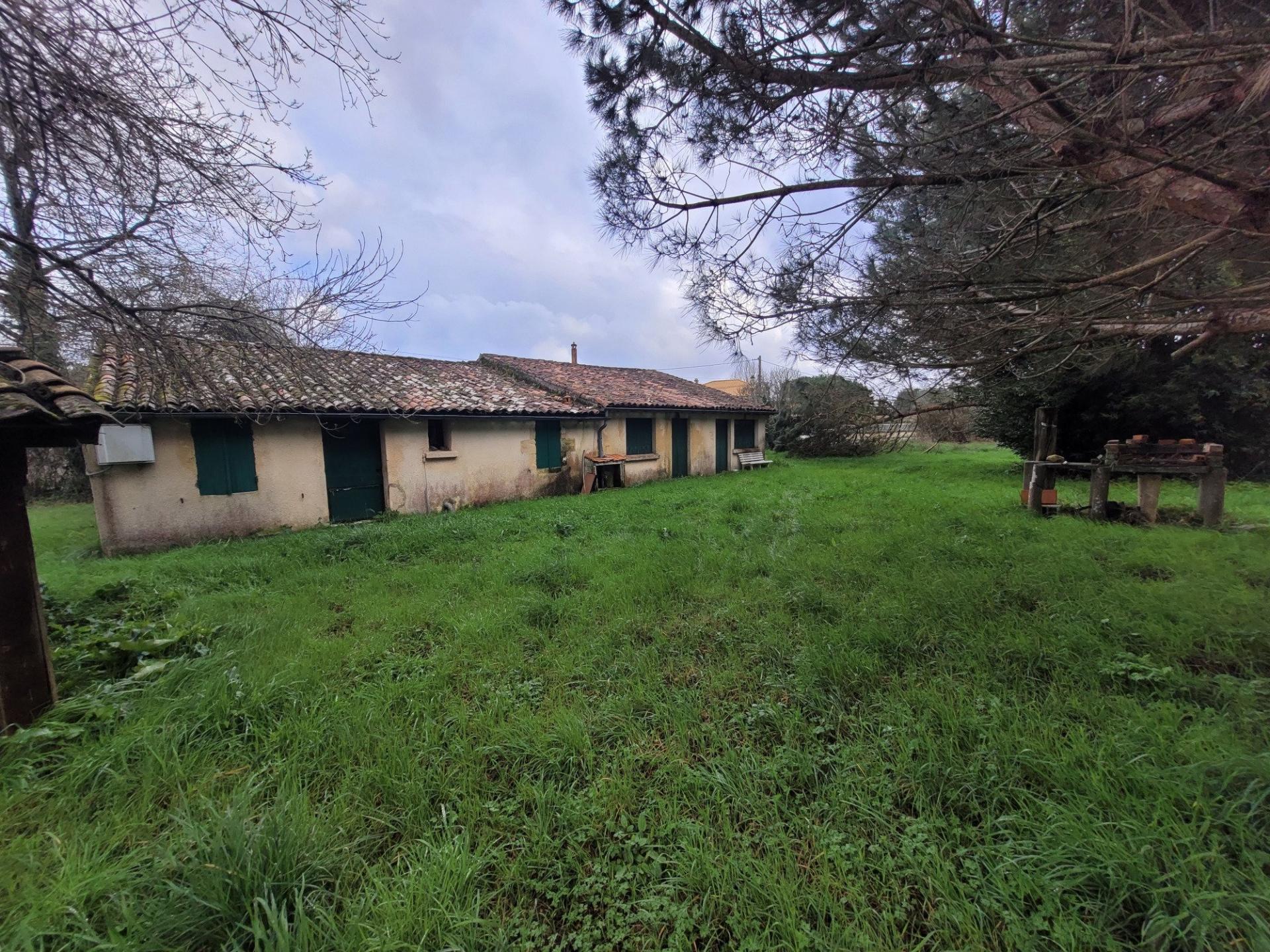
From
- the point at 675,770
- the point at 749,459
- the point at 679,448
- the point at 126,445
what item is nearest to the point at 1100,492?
the point at 675,770

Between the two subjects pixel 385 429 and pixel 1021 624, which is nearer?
pixel 1021 624

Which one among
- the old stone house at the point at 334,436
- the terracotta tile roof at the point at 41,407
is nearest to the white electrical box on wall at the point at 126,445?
the old stone house at the point at 334,436

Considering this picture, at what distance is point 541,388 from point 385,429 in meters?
5.10

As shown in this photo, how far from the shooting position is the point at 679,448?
49.4 feet

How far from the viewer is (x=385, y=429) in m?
9.45

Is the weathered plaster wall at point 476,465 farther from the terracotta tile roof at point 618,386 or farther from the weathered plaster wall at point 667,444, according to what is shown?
the terracotta tile roof at point 618,386

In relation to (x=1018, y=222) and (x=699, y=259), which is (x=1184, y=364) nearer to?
(x=1018, y=222)

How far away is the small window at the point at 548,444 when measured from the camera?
11727mm

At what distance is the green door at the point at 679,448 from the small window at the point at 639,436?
0.92 meters

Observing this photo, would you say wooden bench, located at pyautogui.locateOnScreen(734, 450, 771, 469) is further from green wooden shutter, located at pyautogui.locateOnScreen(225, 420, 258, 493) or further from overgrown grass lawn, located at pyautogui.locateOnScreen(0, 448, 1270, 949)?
green wooden shutter, located at pyautogui.locateOnScreen(225, 420, 258, 493)

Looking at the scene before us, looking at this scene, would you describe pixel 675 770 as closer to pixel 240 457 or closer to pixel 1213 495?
pixel 1213 495

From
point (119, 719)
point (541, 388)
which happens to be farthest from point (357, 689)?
point (541, 388)

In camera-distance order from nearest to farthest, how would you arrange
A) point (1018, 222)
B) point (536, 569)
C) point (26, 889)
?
1. point (26, 889)
2. point (1018, 222)
3. point (536, 569)

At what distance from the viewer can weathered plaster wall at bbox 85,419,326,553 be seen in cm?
702
